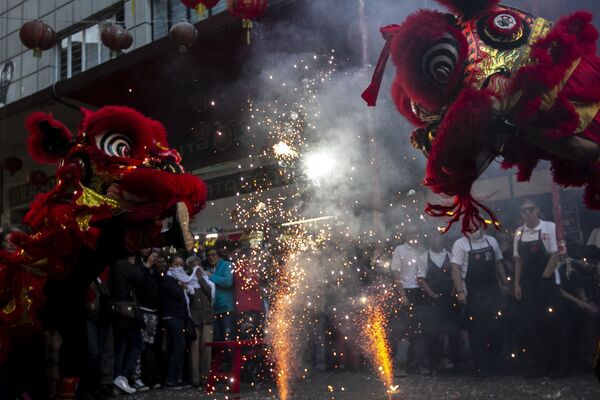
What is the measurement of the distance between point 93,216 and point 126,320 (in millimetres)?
3051

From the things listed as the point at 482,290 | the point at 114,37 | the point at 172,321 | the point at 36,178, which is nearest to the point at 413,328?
the point at 482,290

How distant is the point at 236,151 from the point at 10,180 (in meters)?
7.93

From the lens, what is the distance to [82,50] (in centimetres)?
1552

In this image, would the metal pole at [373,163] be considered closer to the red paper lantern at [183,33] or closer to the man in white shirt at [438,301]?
the man in white shirt at [438,301]

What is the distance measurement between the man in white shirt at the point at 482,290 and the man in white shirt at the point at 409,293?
0.46 meters

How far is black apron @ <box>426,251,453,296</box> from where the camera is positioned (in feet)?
24.9

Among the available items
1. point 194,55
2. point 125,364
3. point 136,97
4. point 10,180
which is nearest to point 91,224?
point 125,364

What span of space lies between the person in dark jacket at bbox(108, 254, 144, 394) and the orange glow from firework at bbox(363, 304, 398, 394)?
2.53 meters

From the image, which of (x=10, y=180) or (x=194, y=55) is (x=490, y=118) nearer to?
(x=194, y=55)

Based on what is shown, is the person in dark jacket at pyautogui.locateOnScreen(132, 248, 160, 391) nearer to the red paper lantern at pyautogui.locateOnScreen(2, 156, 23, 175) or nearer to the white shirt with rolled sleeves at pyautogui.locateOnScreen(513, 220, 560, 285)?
the white shirt with rolled sleeves at pyautogui.locateOnScreen(513, 220, 560, 285)

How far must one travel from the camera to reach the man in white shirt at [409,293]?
7.68m

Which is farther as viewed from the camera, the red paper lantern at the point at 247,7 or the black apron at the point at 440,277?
the black apron at the point at 440,277

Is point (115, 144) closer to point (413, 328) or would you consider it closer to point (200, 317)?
point (200, 317)

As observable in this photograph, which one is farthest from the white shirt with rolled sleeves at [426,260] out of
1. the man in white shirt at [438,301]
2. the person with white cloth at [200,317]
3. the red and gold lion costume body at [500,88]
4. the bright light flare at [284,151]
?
the red and gold lion costume body at [500,88]
